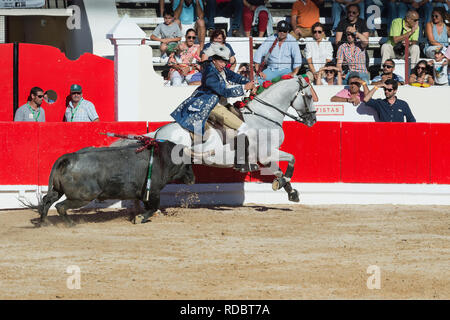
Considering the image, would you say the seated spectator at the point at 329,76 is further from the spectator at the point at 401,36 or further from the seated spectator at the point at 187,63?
the seated spectator at the point at 187,63

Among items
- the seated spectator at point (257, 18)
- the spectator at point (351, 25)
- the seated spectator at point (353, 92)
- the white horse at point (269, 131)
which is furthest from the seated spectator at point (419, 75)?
the white horse at point (269, 131)

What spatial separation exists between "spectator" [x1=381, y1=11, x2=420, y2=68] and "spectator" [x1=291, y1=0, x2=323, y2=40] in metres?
1.28

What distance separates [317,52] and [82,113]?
3.96 m

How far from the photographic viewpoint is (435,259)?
26.2ft

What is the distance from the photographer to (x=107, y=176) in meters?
9.52

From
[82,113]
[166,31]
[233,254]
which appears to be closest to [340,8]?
[166,31]

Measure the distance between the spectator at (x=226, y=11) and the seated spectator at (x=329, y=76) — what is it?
73.4 inches

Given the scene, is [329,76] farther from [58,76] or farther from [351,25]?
[58,76]

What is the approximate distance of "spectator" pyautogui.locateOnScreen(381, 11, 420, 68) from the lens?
46.2 feet

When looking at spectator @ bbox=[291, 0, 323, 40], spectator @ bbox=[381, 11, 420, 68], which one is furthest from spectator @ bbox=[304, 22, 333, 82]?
spectator @ bbox=[381, 11, 420, 68]

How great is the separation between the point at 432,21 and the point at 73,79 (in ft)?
20.3

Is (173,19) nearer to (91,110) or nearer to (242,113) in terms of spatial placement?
(91,110)

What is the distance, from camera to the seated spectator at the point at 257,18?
14.6 metres

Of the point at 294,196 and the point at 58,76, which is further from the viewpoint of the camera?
the point at 58,76
